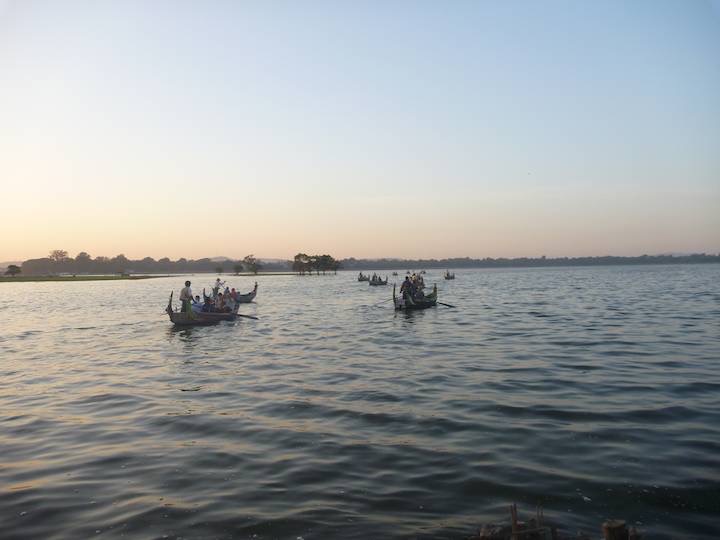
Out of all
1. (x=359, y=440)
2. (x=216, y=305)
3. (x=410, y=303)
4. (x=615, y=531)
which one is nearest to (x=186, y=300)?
(x=216, y=305)

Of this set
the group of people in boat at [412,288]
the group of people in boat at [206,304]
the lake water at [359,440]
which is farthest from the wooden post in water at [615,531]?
the group of people in boat at [412,288]

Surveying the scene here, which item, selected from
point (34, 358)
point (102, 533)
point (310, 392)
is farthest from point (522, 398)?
point (34, 358)

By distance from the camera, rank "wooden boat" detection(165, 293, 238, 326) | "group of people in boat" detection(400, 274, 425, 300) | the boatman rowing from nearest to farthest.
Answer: the boatman rowing → "wooden boat" detection(165, 293, 238, 326) → "group of people in boat" detection(400, 274, 425, 300)

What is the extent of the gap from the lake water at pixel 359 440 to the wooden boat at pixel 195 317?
10.2 metres

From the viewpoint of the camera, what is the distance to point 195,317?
36.2 m

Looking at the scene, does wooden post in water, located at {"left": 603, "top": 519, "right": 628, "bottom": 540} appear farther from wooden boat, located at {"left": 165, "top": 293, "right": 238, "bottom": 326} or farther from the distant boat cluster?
wooden boat, located at {"left": 165, "top": 293, "right": 238, "bottom": 326}

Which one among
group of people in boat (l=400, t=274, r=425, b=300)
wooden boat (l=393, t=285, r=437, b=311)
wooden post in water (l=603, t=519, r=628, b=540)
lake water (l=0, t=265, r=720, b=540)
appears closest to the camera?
wooden post in water (l=603, t=519, r=628, b=540)

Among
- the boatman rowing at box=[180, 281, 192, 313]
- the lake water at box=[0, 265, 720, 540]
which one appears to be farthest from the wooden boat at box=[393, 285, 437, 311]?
the lake water at box=[0, 265, 720, 540]

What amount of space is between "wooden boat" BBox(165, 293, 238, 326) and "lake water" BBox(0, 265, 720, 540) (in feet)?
33.4

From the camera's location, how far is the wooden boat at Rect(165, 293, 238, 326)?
3528 centimetres

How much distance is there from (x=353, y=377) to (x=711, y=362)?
13838mm

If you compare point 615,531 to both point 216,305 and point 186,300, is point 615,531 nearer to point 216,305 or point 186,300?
point 186,300

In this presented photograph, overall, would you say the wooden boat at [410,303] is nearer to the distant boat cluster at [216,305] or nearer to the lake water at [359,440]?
the distant boat cluster at [216,305]

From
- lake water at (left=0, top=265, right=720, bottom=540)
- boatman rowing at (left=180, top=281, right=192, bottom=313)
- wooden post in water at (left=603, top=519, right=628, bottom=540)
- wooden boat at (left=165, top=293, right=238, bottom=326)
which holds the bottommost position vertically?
lake water at (left=0, top=265, right=720, bottom=540)
